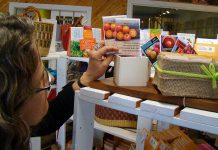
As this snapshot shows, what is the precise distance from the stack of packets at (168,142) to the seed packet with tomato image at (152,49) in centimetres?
31

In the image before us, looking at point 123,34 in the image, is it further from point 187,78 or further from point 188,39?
point 188,39

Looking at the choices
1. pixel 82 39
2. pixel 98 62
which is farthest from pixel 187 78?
pixel 82 39

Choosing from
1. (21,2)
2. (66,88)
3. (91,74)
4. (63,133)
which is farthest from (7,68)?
(21,2)

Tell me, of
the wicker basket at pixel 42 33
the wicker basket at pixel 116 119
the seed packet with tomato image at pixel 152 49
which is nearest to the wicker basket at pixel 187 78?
the seed packet with tomato image at pixel 152 49

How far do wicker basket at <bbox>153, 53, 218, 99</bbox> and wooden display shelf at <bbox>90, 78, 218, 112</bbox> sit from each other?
0.05 ft

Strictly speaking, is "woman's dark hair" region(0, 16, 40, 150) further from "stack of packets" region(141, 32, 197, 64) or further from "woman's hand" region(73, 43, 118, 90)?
"stack of packets" region(141, 32, 197, 64)

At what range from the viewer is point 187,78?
0.74m

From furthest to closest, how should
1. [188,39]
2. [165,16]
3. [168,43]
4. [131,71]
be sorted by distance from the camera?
[165,16] < [188,39] < [168,43] < [131,71]

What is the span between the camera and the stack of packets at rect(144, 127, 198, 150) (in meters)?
1.08

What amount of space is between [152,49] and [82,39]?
3.96 feet

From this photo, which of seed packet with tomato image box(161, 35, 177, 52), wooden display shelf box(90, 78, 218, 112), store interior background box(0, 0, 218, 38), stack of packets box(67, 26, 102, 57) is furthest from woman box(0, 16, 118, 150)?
store interior background box(0, 0, 218, 38)

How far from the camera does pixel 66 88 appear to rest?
4.32ft

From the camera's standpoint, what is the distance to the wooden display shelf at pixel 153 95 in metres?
0.71

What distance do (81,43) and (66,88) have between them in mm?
903
